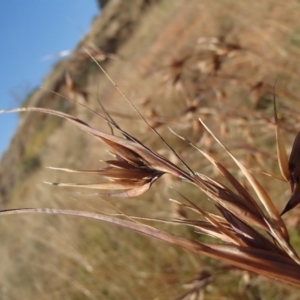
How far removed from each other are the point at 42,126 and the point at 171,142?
1523 centimetres

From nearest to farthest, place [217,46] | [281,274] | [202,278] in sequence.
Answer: [281,274] < [202,278] < [217,46]

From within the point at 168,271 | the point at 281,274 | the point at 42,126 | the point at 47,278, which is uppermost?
the point at 42,126

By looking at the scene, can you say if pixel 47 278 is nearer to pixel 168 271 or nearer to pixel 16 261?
pixel 168 271

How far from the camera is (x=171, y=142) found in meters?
4.12

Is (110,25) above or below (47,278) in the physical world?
above

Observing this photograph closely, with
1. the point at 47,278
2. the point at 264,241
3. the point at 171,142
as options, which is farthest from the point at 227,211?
the point at 171,142

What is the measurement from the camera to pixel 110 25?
1975cm

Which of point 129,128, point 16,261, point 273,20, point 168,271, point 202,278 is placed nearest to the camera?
point 202,278

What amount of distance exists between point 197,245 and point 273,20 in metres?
2.18

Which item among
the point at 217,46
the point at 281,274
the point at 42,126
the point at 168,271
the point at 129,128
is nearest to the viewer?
the point at 281,274

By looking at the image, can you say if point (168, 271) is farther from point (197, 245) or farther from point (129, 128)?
point (129, 128)

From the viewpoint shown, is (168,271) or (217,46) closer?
(217,46)

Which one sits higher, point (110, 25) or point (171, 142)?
point (110, 25)

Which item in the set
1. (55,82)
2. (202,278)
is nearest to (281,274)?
(202,278)
